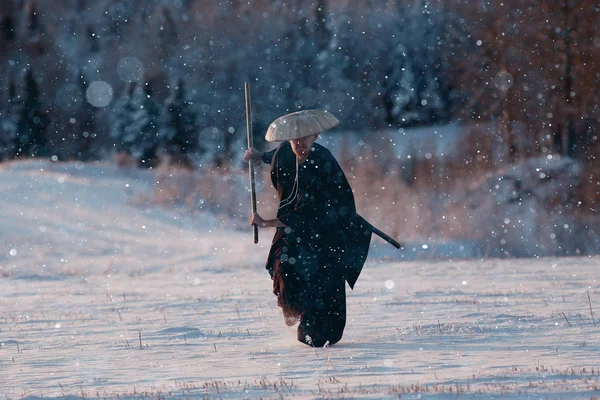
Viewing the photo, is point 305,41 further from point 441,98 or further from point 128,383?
point 128,383

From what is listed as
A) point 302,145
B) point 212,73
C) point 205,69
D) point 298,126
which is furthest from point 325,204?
point 205,69

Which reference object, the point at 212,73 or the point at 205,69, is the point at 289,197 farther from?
the point at 205,69

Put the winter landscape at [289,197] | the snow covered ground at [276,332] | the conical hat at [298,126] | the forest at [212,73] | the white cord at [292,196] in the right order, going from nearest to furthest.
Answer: the snow covered ground at [276,332] → the winter landscape at [289,197] → the conical hat at [298,126] → the white cord at [292,196] → the forest at [212,73]

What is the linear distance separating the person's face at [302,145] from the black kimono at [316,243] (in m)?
0.06

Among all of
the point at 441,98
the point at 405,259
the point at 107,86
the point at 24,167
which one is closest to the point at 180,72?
the point at 107,86

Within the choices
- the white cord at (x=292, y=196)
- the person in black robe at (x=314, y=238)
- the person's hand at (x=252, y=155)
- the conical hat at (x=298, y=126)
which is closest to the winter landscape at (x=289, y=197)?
the white cord at (x=292, y=196)

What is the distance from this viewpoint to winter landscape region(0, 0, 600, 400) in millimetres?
8383

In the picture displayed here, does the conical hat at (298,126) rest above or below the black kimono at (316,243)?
above

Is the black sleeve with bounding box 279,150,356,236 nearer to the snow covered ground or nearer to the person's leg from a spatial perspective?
the person's leg

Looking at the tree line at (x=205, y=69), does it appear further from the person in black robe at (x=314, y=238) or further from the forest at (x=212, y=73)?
the person in black robe at (x=314, y=238)

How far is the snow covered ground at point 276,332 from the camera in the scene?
718 centimetres

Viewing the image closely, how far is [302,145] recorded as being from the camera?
917cm

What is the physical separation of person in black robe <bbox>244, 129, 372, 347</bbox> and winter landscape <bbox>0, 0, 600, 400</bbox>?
0.13 m

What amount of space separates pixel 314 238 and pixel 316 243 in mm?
49
